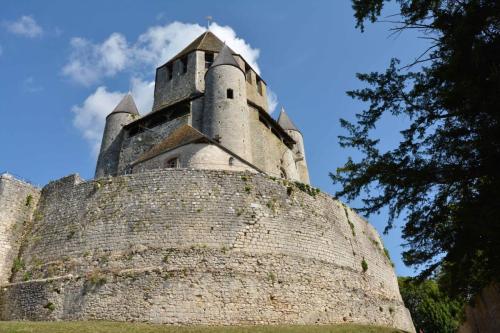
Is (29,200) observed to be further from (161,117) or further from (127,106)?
(127,106)

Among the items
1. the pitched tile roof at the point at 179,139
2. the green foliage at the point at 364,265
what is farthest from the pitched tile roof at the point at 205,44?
the green foliage at the point at 364,265

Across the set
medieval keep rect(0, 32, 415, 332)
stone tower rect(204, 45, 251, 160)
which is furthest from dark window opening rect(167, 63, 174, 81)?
medieval keep rect(0, 32, 415, 332)

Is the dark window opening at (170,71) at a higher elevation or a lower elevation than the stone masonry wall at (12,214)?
higher

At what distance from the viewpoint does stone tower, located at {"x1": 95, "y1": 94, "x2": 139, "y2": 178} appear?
92.7 feet

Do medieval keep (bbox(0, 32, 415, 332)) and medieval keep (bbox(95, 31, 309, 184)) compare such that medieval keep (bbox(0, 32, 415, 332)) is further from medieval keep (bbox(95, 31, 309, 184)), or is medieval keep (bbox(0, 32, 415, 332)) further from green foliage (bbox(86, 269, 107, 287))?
medieval keep (bbox(95, 31, 309, 184))

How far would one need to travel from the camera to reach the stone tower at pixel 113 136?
92.7 ft

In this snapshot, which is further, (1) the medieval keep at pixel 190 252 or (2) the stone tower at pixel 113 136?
(2) the stone tower at pixel 113 136

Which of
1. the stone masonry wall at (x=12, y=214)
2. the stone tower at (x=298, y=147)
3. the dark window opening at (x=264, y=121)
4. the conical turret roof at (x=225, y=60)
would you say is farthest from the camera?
the stone tower at (x=298, y=147)

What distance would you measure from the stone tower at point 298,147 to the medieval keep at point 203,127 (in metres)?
0.08

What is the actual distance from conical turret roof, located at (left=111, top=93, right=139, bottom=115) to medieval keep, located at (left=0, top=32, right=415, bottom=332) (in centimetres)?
1191

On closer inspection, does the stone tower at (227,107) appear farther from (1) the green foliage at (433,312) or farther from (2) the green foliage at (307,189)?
(1) the green foliage at (433,312)

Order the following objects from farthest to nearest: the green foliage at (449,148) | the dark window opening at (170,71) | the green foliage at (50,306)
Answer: the dark window opening at (170,71) < the green foliage at (50,306) < the green foliage at (449,148)

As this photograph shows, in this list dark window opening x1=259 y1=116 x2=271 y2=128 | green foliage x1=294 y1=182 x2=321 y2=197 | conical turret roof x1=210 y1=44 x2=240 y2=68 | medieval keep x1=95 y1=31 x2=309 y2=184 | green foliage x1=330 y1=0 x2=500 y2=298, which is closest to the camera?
green foliage x1=330 y1=0 x2=500 y2=298

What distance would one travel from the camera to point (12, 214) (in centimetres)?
1714
